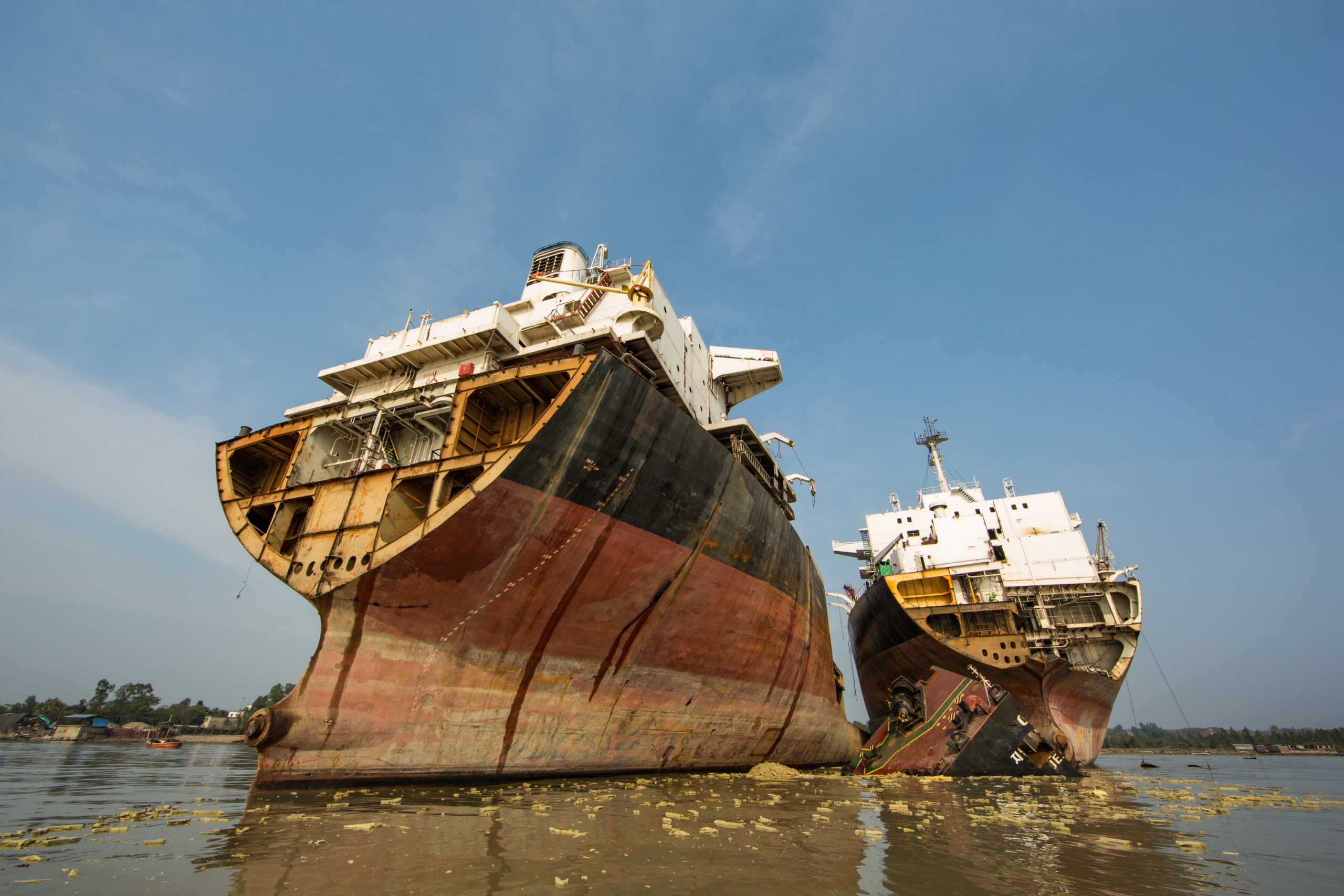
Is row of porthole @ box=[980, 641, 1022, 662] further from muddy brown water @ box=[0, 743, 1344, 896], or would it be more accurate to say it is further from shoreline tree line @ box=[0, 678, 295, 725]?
shoreline tree line @ box=[0, 678, 295, 725]

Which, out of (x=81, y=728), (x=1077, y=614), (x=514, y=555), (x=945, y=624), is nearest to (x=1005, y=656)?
(x=945, y=624)

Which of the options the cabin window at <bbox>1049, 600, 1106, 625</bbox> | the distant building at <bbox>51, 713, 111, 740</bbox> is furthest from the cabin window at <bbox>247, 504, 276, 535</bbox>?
the distant building at <bbox>51, 713, 111, 740</bbox>

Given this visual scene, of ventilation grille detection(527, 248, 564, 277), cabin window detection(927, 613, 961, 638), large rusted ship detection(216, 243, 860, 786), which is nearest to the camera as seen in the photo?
large rusted ship detection(216, 243, 860, 786)

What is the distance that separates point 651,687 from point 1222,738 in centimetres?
15698

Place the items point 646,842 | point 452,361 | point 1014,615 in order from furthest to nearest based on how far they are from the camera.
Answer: point 1014,615
point 452,361
point 646,842

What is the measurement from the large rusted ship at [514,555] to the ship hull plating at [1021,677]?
8.68 m

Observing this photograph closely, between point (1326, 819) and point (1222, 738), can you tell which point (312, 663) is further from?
point (1222, 738)

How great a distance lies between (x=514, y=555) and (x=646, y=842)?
4.33 meters

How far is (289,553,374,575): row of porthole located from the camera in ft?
26.0

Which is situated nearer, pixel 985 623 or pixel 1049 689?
pixel 1049 689

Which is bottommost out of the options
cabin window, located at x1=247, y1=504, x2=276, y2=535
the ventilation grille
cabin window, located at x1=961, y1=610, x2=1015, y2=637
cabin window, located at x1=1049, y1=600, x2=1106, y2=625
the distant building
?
the distant building

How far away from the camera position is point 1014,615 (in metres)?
20.2

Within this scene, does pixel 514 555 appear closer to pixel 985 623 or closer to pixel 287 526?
pixel 287 526

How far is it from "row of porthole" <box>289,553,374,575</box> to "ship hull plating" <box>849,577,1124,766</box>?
15372 mm
